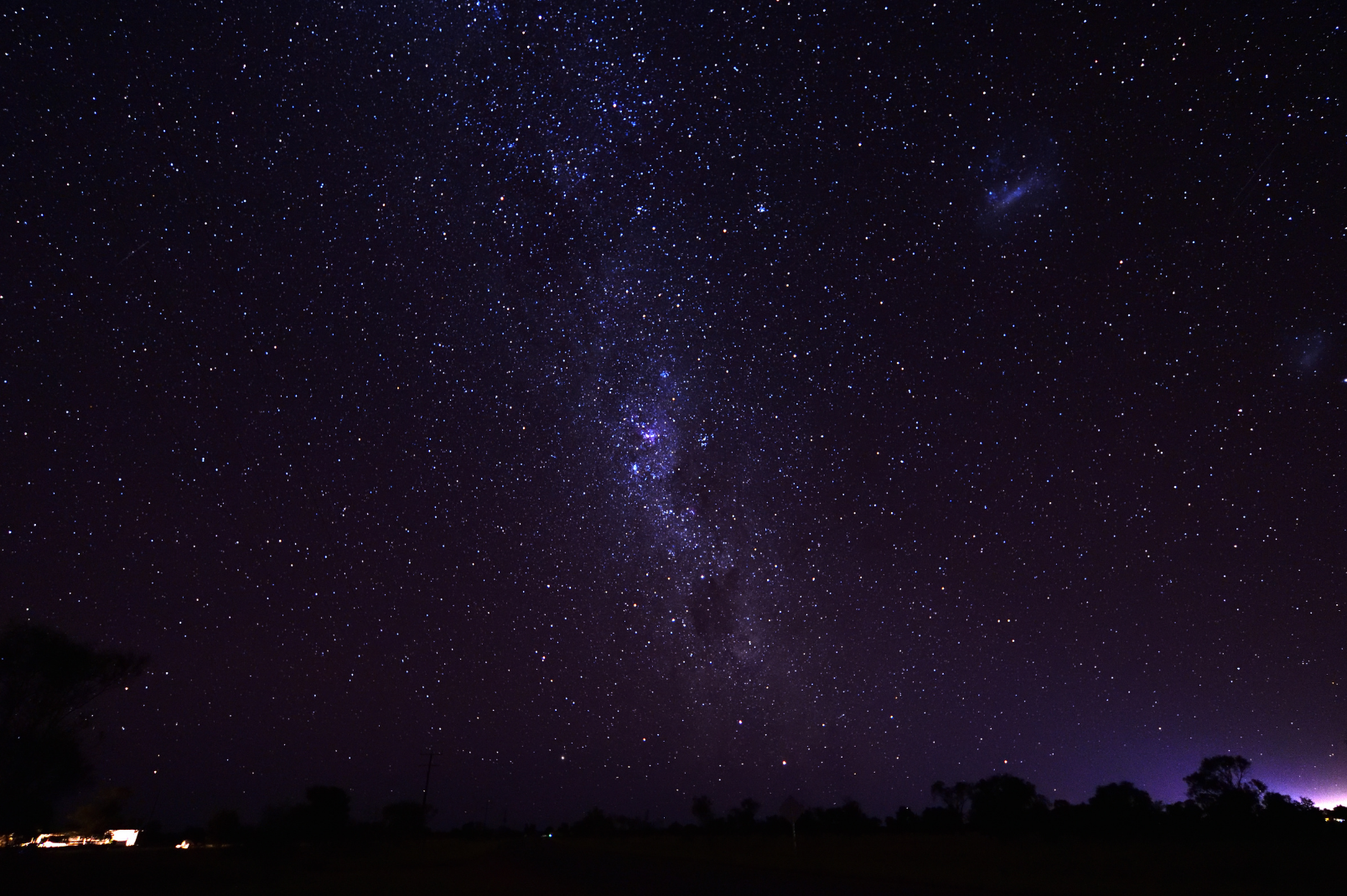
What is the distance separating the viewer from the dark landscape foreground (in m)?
23.9

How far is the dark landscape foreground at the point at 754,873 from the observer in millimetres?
23891

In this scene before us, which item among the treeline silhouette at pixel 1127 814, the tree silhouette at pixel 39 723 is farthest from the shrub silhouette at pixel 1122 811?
the tree silhouette at pixel 39 723

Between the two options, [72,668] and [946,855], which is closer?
[72,668]

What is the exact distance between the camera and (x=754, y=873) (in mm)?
30453

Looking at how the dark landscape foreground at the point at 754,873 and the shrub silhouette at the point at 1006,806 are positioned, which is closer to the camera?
the dark landscape foreground at the point at 754,873

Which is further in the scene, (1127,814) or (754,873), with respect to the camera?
(1127,814)

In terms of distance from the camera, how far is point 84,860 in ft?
112

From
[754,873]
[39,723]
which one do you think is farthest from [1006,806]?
[39,723]

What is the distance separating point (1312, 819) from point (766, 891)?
181 ft

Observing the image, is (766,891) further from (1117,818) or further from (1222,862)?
(1117,818)

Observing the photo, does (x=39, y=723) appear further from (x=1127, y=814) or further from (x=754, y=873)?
(x=1127, y=814)

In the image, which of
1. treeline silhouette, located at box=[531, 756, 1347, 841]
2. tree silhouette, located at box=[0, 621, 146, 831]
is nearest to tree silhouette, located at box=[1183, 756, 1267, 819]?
treeline silhouette, located at box=[531, 756, 1347, 841]

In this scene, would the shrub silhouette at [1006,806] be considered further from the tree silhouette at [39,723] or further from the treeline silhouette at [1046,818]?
the tree silhouette at [39,723]

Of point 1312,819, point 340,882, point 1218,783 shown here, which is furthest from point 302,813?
point 1218,783
